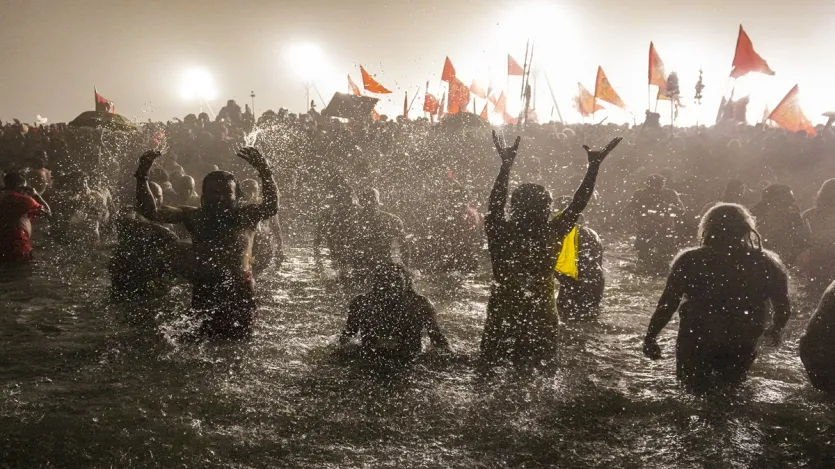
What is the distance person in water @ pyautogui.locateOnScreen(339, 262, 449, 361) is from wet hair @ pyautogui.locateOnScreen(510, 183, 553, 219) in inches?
54.6

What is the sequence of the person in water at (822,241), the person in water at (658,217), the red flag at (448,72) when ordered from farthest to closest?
the red flag at (448,72) → the person in water at (658,217) → the person in water at (822,241)

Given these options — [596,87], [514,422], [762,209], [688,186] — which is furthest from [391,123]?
[514,422]

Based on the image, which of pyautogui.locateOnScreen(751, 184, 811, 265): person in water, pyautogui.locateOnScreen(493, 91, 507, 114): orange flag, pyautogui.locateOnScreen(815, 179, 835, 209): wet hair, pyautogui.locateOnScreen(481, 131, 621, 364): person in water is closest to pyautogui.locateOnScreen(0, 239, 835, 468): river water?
pyautogui.locateOnScreen(481, 131, 621, 364): person in water

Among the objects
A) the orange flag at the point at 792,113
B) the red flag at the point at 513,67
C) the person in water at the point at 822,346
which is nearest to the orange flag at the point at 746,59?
the orange flag at the point at 792,113

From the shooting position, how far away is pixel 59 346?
213 inches

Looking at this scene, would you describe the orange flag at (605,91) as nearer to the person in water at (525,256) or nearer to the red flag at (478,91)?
the red flag at (478,91)

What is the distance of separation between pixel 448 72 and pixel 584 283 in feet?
73.8

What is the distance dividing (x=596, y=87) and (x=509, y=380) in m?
24.8

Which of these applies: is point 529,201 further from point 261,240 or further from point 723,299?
point 261,240

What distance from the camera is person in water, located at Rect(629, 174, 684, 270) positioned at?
9711mm

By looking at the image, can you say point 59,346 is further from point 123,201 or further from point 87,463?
point 123,201

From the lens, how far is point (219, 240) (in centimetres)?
490

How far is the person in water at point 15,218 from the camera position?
26.3 feet

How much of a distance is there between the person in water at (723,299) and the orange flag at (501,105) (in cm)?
3223
